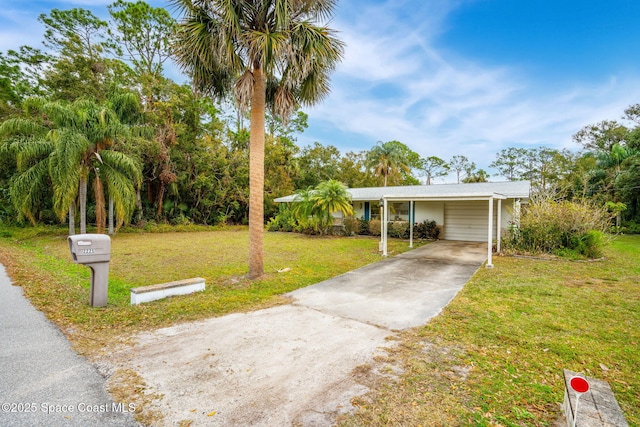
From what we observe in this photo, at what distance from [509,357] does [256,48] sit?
665cm

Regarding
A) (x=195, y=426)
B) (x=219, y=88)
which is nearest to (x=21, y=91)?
(x=219, y=88)

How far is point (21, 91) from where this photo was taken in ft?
56.2

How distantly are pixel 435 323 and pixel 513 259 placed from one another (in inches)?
276

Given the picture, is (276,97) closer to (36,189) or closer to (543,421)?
(543,421)

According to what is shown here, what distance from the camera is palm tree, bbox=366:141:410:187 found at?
28.0m

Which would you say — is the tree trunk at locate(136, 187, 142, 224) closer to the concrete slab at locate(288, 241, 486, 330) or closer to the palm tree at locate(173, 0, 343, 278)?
the palm tree at locate(173, 0, 343, 278)

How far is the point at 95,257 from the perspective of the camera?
4.79 meters

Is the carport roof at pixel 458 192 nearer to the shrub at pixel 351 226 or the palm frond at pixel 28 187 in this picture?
the shrub at pixel 351 226

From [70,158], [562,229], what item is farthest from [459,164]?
[70,158]

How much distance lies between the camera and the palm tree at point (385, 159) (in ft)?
91.7

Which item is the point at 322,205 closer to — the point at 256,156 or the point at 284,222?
the point at 284,222

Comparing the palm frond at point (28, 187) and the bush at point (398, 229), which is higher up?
the palm frond at point (28, 187)

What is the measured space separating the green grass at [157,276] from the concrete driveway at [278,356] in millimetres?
535

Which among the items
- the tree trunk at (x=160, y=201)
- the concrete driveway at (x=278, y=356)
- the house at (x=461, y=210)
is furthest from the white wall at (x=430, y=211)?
the tree trunk at (x=160, y=201)
